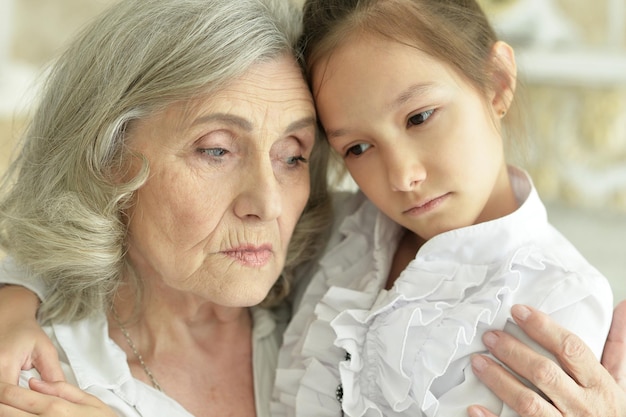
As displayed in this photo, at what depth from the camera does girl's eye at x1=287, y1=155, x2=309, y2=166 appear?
1760mm

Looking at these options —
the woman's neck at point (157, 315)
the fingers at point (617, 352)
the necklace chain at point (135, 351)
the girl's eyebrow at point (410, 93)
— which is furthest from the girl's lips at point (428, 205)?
the necklace chain at point (135, 351)

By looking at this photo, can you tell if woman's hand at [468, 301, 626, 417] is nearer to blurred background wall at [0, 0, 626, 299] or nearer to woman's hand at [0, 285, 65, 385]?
woman's hand at [0, 285, 65, 385]

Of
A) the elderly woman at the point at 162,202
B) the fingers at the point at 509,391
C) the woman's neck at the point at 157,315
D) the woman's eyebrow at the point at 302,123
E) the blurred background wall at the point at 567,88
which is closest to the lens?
the fingers at the point at 509,391

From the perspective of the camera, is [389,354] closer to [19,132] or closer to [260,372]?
[260,372]

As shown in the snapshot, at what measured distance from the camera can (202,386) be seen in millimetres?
1807

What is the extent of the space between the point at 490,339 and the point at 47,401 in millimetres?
839

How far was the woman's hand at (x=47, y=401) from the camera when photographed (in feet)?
4.83

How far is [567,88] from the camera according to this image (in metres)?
4.24

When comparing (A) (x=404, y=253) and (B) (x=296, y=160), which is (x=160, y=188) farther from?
(A) (x=404, y=253)

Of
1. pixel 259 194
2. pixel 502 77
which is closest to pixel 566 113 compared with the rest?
pixel 502 77

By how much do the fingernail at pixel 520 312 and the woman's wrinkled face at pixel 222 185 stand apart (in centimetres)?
51

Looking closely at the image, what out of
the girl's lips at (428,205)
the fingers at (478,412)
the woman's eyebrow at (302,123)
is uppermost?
the woman's eyebrow at (302,123)

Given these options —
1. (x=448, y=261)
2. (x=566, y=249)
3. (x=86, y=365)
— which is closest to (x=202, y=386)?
(x=86, y=365)

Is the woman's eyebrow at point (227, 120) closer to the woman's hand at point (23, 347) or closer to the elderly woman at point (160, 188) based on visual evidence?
the elderly woman at point (160, 188)
